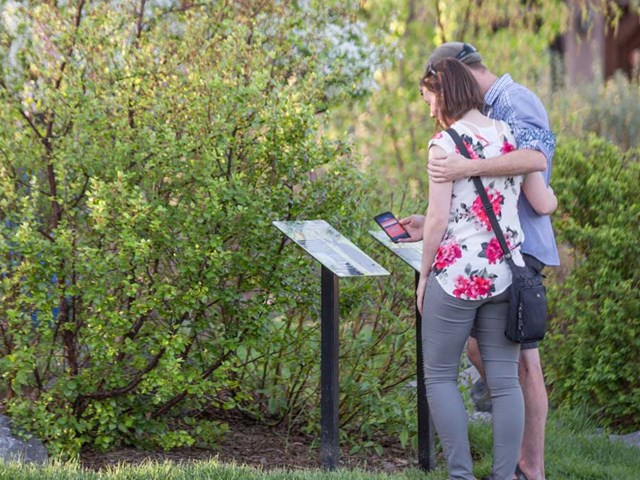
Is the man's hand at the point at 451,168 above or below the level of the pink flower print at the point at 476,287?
above

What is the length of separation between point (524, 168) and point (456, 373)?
0.86 m

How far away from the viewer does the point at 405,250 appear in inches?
184

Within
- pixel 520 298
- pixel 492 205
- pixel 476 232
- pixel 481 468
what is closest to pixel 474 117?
pixel 492 205

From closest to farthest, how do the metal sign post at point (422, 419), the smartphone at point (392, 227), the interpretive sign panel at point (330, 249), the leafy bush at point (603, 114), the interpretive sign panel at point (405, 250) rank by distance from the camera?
the interpretive sign panel at point (330, 249)
the smartphone at point (392, 227)
the interpretive sign panel at point (405, 250)
the metal sign post at point (422, 419)
the leafy bush at point (603, 114)

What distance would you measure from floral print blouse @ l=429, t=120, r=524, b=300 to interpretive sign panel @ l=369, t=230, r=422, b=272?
0.56 metres

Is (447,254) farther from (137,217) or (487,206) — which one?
(137,217)

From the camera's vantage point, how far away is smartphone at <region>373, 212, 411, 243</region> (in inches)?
171

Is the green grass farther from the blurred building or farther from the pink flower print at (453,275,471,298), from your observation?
the blurred building

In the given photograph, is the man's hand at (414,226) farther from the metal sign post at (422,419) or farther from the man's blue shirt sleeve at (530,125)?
the man's blue shirt sleeve at (530,125)

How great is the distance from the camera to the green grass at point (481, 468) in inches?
160

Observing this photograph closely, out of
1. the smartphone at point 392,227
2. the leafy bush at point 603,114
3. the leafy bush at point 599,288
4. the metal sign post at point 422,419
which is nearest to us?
the smartphone at point 392,227

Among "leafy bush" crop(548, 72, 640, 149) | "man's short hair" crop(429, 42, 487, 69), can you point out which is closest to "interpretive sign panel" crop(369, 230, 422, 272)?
"man's short hair" crop(429, 42, 487, 69)

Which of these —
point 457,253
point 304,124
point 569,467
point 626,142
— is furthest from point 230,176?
point 626,142

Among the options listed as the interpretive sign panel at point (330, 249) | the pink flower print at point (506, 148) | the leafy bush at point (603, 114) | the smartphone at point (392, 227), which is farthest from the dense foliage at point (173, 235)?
the leafy bush at point (603, 114)
